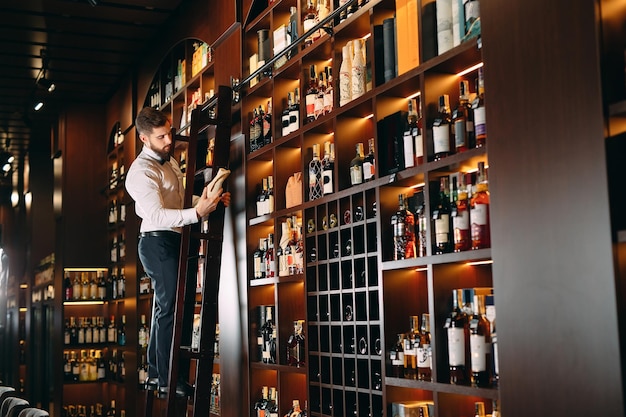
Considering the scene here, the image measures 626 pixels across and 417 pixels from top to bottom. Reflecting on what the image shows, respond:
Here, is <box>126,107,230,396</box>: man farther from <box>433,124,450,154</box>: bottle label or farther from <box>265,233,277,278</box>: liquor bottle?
<box>433,124,450,154</box>: bottle label

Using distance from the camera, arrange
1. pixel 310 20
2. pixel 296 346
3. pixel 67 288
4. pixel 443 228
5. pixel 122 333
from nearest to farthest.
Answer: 1. pixel 443 228
2. pixel 310 20
3. pixel 296 346
4. pixel 122 333
5. pixel 67 288

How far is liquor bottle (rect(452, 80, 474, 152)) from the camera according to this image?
3285mm

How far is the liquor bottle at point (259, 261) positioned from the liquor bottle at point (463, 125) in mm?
2016

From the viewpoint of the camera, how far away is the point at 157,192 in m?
4.99

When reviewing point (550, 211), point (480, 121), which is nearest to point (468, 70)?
point (480, 121)

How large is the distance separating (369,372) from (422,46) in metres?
1.48

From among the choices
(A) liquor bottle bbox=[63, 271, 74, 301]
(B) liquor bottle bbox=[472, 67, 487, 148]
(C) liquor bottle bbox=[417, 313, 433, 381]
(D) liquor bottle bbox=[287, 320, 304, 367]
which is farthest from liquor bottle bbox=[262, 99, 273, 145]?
(A) liquor bottle bbox=[63, 271, 74, 301]

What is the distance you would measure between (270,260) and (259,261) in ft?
0.53

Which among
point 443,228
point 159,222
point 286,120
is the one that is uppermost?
point 286,120

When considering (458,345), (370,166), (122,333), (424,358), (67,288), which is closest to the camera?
(458,345)

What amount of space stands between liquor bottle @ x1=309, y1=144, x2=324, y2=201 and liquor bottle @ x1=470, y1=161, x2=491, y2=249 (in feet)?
4.32

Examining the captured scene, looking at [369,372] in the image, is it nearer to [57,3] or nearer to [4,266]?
[57,3]

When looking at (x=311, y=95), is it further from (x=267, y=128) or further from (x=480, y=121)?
(x=480, y=121)

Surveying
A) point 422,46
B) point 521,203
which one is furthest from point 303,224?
point 521,203
